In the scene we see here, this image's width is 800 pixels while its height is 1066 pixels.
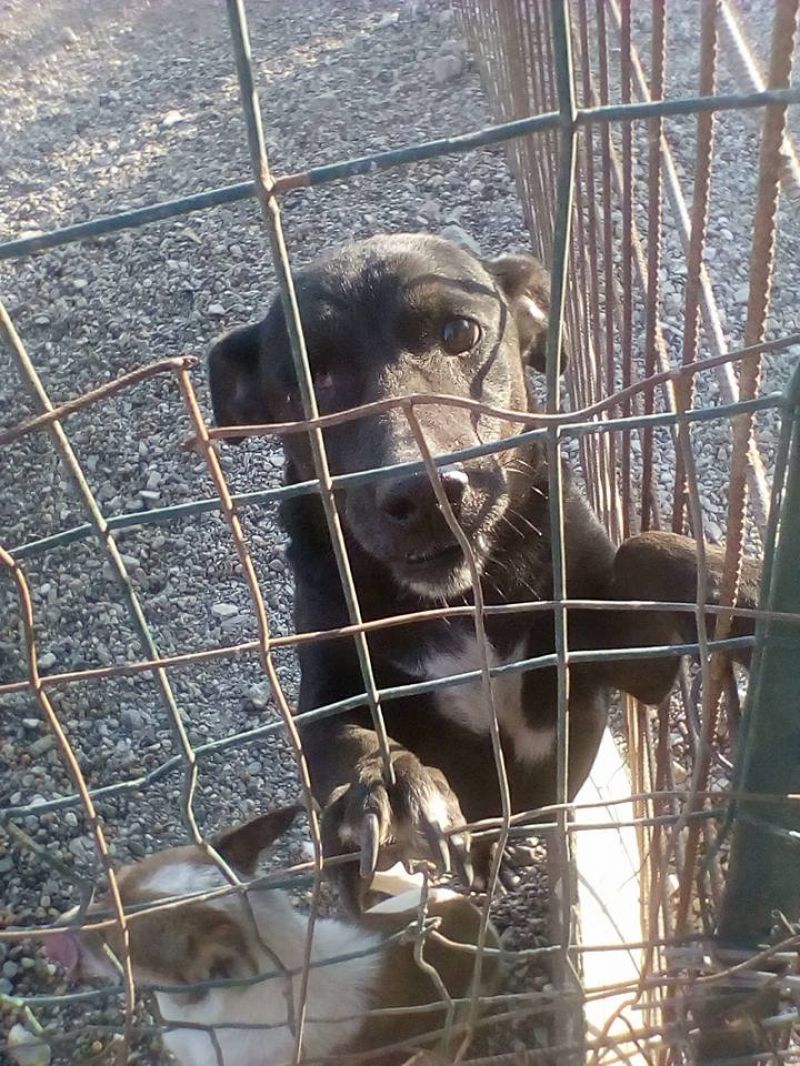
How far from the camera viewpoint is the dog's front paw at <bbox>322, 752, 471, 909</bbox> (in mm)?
→ 1265

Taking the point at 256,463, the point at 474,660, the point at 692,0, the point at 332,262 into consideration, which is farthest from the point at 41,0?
the point at 474,660

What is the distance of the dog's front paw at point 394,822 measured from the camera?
49.8 inches

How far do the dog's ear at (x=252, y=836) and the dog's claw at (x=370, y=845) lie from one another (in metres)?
0.48

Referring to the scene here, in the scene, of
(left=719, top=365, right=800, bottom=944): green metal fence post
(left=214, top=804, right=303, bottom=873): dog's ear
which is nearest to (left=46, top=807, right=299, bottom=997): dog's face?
(left=214, top=804, right=303, bottom=873): dog's ear

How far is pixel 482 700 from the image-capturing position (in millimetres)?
2039

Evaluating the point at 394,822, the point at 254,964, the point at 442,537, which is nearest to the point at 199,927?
the point at 254,964

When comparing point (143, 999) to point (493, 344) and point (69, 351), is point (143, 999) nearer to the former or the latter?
point (493, 344)

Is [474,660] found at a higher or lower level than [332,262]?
lower

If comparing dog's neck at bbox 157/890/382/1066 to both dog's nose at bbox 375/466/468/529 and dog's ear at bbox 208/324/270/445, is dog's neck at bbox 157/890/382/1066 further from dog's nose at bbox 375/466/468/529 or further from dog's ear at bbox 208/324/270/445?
dog's ear at bbox 208/324/270/445

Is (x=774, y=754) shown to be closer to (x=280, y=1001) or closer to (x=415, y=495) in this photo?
(x=415, y=495)

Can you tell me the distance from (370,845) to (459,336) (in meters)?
1.03

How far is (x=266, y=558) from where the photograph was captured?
330 cm

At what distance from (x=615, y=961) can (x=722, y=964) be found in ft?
2.80

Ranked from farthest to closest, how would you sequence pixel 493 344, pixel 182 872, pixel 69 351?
1. pixel 69 351
2. pixel 493 344
3. pixel 182 872
